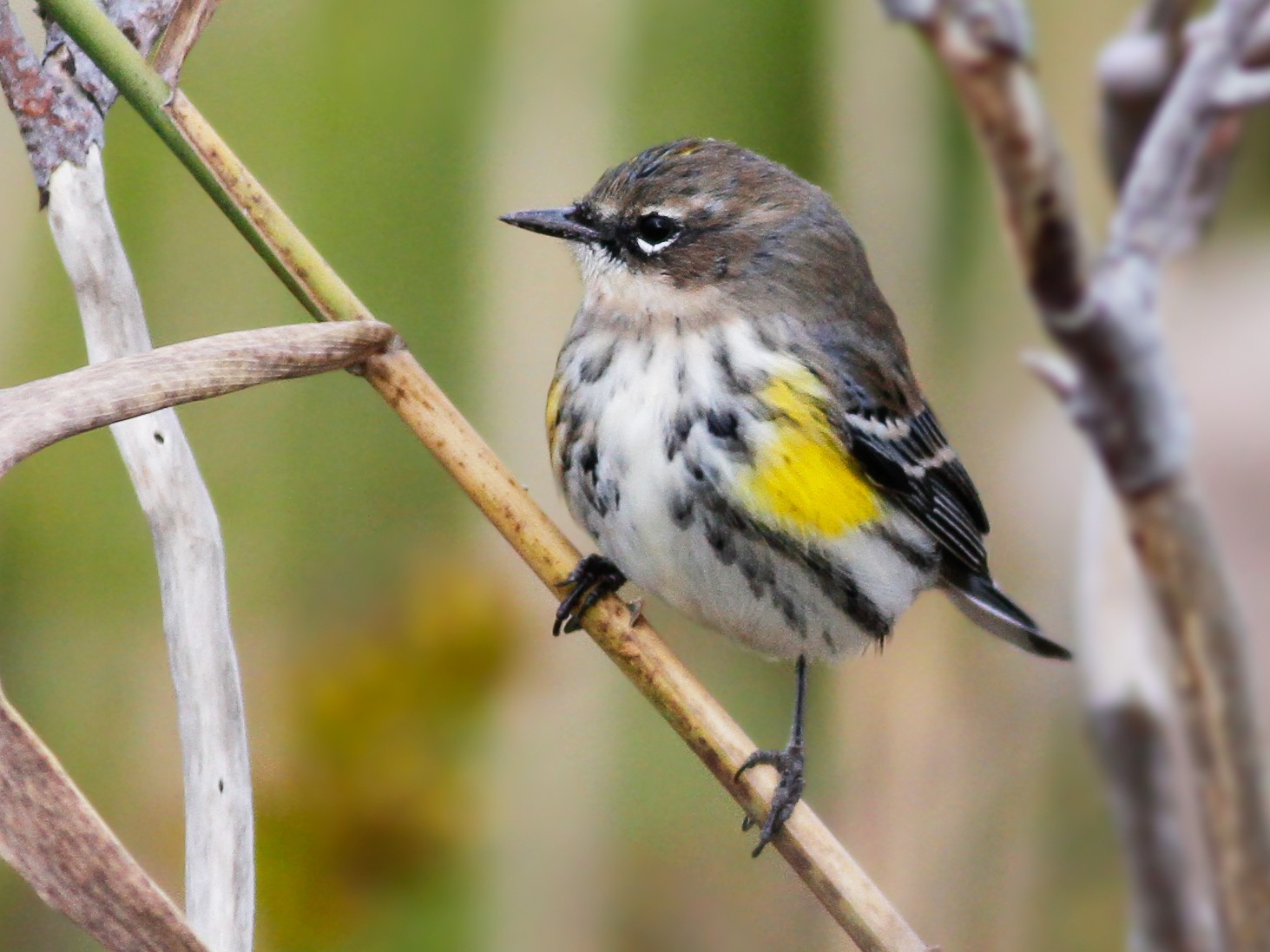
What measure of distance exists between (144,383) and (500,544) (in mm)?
1567

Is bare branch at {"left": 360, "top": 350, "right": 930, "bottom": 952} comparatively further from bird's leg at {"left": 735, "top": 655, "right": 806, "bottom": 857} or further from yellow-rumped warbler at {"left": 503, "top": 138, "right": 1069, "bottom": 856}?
yellow-rumped warbler at {"left": 503, "top": 138, "right": 1069, "bottom": 856}

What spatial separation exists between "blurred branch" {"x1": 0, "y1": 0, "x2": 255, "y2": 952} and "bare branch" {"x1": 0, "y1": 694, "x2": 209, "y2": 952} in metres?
0.17

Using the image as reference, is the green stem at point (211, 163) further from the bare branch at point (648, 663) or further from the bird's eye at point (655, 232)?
the bird's eye at point (655, 232)

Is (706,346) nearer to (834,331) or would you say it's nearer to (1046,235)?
(834,331)

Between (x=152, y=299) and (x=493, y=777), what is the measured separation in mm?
1009

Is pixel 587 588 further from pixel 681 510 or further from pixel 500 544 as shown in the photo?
pixel 500 544

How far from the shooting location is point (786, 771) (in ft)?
5.77

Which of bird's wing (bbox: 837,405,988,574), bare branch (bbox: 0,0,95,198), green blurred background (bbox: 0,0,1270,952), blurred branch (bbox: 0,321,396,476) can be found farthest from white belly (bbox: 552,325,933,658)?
bare branch (bbox: 0,0,95,198)

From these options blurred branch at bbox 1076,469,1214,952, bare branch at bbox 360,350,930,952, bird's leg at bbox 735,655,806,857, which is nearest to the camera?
blurred branch at bbox 1076,469,1214,952

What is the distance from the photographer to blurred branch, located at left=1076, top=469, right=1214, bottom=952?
0.77 meters

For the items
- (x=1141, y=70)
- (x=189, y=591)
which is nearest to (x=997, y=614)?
(x=189, y=591)

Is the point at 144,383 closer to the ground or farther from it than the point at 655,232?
farther from it

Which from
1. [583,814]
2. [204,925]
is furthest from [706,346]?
[204,925]

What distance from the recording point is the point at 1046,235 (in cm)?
61
